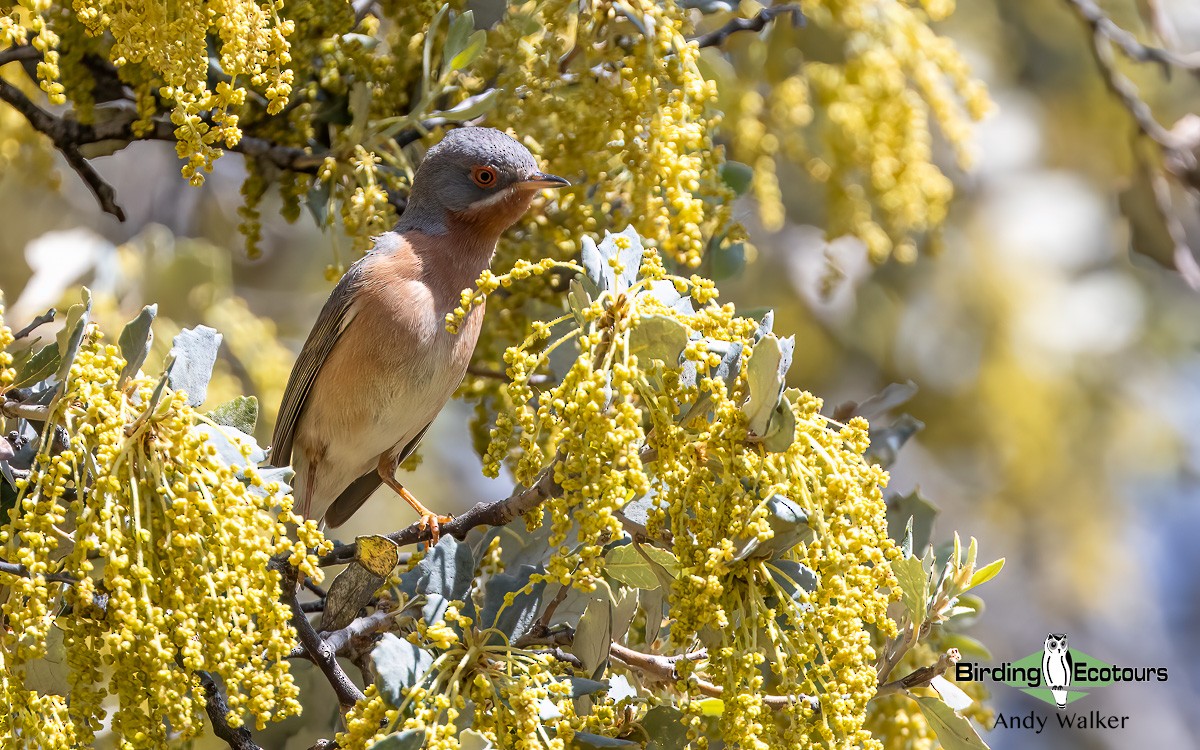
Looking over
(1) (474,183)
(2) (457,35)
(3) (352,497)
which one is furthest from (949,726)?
(3) (352,497)

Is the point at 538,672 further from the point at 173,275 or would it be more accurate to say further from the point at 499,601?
the point at 173,275

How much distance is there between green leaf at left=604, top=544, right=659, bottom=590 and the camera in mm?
2680

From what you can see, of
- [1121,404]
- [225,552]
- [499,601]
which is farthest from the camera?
[1121,404]

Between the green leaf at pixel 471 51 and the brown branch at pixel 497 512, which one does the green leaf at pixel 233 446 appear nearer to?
the brown branch at pixel 497 512

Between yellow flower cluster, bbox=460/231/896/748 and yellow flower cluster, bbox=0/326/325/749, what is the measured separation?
0.50 meters

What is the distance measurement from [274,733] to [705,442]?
5.40 feet

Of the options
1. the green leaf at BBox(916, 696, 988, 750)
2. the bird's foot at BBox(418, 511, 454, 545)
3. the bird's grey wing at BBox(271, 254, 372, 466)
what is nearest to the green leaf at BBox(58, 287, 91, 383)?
the bird's foot at BBox(418, 511, 454, 545)

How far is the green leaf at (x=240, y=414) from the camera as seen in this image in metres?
2.71

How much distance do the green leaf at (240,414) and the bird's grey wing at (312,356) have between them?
4.18ft

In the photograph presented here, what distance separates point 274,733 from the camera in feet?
10.6

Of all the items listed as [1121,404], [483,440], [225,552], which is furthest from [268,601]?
[1121,404]

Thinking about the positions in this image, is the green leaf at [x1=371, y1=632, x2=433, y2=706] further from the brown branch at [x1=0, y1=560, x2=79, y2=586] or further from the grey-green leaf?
the brown branch at [x1=0, y1=560, x2=79, y2=586]

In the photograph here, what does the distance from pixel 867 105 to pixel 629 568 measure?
2780 millimetres

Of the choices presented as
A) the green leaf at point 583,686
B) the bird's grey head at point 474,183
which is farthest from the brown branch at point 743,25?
the green leaf at point 583,686
